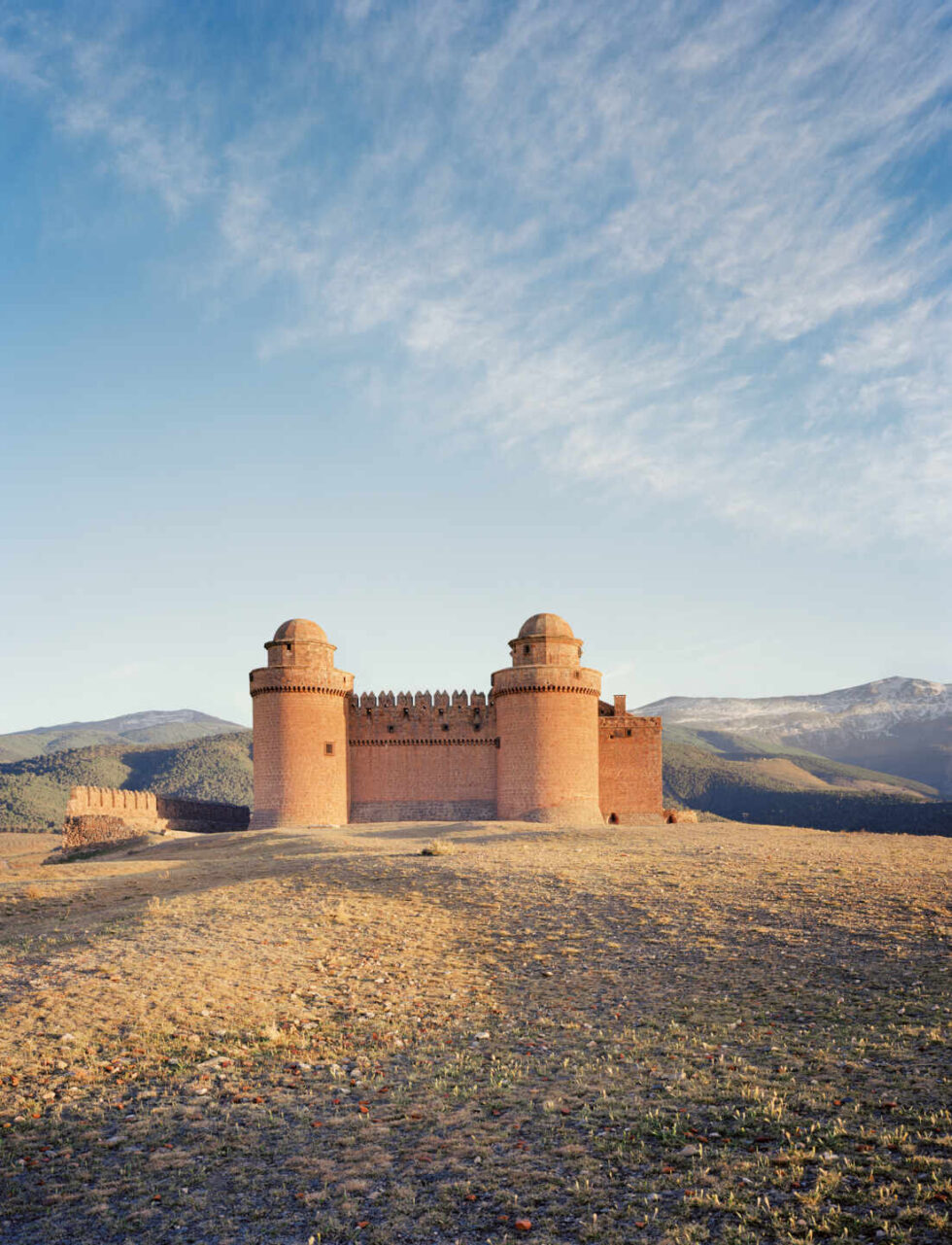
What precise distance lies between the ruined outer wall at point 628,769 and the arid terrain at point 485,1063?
2195cm

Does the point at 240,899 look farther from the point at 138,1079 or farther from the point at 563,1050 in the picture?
the point at 563,1050

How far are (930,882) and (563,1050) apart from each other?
34.1 ft

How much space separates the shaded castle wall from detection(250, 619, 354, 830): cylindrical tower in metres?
11.5

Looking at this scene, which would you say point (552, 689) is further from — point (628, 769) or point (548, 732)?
point (628, 769)

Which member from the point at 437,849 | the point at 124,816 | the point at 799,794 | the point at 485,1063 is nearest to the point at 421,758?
the point at 124,816

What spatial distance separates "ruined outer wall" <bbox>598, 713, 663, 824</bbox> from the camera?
38.5 meters

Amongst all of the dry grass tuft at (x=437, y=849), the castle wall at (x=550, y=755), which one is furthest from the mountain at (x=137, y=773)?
the dry grass tuft at (x=437, y=849)

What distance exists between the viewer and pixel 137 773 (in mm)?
120875

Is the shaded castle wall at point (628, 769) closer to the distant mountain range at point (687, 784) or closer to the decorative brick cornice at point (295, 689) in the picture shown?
the decorative brick cornice at point (295, 689)

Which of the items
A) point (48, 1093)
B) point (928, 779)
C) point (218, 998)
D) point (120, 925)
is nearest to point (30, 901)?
point (120, 925)

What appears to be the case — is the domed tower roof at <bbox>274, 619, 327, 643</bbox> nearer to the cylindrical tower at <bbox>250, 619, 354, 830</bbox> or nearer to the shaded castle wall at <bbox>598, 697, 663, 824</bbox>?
the cylindrical tower at <bbox>250, 619, 354, 830</bbox>

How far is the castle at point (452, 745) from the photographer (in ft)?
115

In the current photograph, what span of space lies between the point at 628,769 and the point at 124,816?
2172 cm

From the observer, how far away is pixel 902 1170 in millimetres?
5727
